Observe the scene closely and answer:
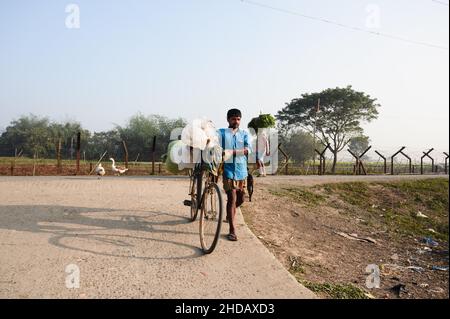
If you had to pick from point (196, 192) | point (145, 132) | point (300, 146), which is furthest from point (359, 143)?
point (196, 192)

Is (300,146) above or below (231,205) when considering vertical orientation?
above

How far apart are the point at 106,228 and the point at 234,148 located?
217cm

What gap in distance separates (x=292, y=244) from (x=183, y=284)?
294cm

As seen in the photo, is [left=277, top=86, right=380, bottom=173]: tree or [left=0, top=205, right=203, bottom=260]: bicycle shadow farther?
[left=277, top=86, right=380, bottom=173]: tree

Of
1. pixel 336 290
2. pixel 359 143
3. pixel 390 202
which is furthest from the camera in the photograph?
pixel 359 143

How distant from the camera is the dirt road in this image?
3.20m

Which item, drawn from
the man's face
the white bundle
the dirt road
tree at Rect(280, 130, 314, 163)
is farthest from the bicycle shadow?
tree at Rect(280, 130, 314, 163)

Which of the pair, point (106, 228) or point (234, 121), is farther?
point (106, 228)

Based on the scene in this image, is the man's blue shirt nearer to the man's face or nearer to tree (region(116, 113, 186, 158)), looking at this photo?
the man's face

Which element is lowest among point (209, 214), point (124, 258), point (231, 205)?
point (124, 258)

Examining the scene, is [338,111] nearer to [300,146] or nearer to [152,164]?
[300,146]

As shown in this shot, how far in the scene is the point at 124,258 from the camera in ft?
12.8
